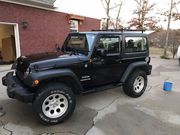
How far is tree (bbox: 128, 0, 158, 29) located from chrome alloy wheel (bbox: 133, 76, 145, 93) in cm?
1514

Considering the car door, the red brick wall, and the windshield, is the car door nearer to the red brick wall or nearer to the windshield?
the windshield

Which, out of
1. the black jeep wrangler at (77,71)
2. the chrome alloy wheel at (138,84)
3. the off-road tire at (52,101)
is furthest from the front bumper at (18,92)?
the chrome alloy wheel at (138,84)

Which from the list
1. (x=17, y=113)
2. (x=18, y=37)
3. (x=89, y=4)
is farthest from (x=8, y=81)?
(x=89, y=4)

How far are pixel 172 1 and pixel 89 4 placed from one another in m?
6.59

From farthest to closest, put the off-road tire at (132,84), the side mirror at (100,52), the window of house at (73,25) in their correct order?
the window of house at (73,25), the off-road tire at (132,84), the side mirror at (100,52)

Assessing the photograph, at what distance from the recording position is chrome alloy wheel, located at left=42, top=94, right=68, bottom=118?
10.4ft

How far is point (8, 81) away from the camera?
142 inches

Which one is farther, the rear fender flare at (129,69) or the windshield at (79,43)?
the rear fender flare at (129,69)

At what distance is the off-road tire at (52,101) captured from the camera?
3.01 metres

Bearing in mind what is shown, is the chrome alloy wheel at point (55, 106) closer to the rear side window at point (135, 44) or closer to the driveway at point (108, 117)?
the driveway at point (108, 117)

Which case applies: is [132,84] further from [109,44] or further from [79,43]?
[79,43]

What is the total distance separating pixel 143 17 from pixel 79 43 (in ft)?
54.8

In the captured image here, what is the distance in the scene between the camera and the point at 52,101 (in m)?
3.24

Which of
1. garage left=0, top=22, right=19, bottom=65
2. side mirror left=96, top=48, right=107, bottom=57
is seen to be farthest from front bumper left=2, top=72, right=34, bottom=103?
garage left=0, top=22, right=19, bottom=65
